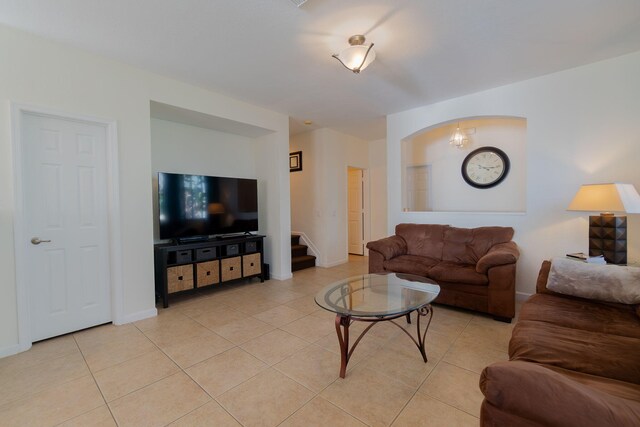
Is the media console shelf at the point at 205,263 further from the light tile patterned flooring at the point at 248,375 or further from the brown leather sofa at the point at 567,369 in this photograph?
the brown leather sofa at the point at 567,369

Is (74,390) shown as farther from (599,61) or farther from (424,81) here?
(599,61)

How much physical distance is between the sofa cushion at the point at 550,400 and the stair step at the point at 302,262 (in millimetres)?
4146

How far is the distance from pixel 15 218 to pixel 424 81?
4.23m

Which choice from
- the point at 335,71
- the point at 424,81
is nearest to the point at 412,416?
the point at 335,71

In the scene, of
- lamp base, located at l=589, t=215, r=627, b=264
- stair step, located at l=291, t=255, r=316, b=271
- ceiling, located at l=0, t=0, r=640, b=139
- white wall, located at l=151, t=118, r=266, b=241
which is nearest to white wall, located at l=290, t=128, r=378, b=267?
stair step, located at l=291, t=255, r=316, b=271

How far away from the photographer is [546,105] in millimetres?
3150

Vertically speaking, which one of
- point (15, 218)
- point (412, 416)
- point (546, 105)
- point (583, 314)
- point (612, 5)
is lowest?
point (412, 416)

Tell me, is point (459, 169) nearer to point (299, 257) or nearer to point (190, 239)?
point (299, 257)

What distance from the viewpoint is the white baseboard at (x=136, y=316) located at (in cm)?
285

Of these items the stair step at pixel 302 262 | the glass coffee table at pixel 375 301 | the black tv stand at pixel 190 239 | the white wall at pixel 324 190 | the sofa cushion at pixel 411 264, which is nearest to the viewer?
the glass coffee table at pixel 375 301

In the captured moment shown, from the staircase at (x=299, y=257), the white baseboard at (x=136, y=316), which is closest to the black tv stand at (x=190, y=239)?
the white baseboard at (x=136, y=316)

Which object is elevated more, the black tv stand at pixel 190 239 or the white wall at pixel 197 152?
the white wall at pixel 197 152

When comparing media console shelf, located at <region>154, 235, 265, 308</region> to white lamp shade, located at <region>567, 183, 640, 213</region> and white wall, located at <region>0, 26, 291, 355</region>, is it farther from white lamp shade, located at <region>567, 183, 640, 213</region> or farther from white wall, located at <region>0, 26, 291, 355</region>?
white lamp shade, located at <region>567, 183, 640, 213</region>

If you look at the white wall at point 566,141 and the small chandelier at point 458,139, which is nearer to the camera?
the white wall at point 566,141
